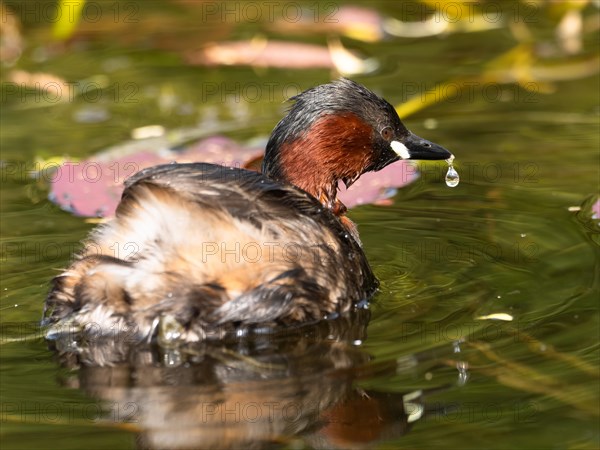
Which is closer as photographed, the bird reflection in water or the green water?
the bird reflection in water

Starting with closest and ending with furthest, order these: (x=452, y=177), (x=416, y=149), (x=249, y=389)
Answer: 1. (x=249, y=389)
2. (x=416, y=149)
3. (x=452, y=177)

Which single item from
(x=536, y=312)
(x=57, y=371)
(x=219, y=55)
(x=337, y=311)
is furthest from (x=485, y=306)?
(x=219, y=55)

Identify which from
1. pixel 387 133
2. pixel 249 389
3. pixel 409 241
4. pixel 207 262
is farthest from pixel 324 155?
pixel 249 389

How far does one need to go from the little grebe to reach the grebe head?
0.47 meters

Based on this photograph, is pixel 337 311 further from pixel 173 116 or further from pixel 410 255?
pixel 173 116

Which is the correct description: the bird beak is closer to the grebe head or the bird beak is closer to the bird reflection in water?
the grebe head

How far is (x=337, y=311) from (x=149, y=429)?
1391 millimetres

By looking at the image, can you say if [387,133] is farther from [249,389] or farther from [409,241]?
[249,389]

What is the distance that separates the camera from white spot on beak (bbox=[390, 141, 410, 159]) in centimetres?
603

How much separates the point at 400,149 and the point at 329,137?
51cm

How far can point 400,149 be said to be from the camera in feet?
19.9

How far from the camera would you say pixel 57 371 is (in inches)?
183

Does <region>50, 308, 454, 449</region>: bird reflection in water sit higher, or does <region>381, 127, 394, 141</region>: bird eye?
<region>381, 127, 394, 141</region>: bird eye

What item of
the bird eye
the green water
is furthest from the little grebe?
the bird eye
